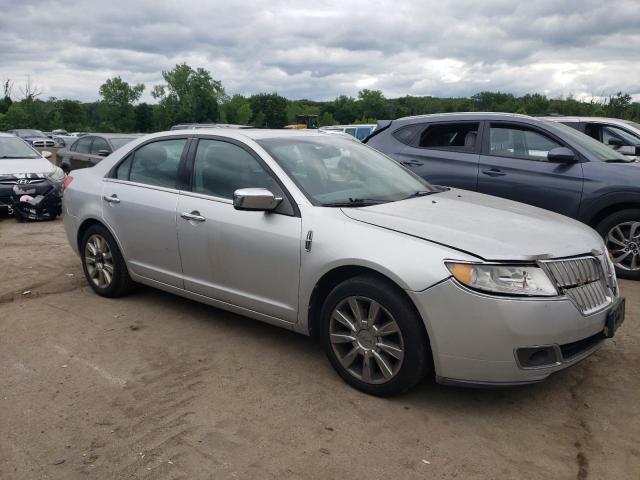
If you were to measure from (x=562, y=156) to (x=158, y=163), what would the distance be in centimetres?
418

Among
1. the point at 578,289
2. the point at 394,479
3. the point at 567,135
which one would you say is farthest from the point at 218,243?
the point at 567,135

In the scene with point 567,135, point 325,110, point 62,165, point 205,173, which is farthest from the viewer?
point 325,110

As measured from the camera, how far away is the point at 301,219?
371 cm

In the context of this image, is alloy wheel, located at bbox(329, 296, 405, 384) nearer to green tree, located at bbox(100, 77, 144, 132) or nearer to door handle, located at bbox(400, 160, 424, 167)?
door handle, located at bbox(400, 160, 424, 167)

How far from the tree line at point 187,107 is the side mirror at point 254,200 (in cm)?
5940

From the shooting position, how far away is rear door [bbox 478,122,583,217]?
615cm

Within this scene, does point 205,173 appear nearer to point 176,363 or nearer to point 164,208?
point 164,208

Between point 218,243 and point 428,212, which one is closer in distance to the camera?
point 428,212

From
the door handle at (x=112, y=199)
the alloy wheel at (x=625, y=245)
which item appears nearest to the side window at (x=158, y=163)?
the door handle at (x=112, y=199)

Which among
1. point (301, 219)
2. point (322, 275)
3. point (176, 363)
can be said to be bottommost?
point (176, 363)

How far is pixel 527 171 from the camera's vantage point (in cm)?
640

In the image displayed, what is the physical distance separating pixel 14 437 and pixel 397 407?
82.3 inches

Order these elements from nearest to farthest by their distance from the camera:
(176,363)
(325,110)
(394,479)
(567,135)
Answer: (394,479)
(176,363)
(567,135)
(325,110)

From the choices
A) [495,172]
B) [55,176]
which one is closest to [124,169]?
[495,172]
